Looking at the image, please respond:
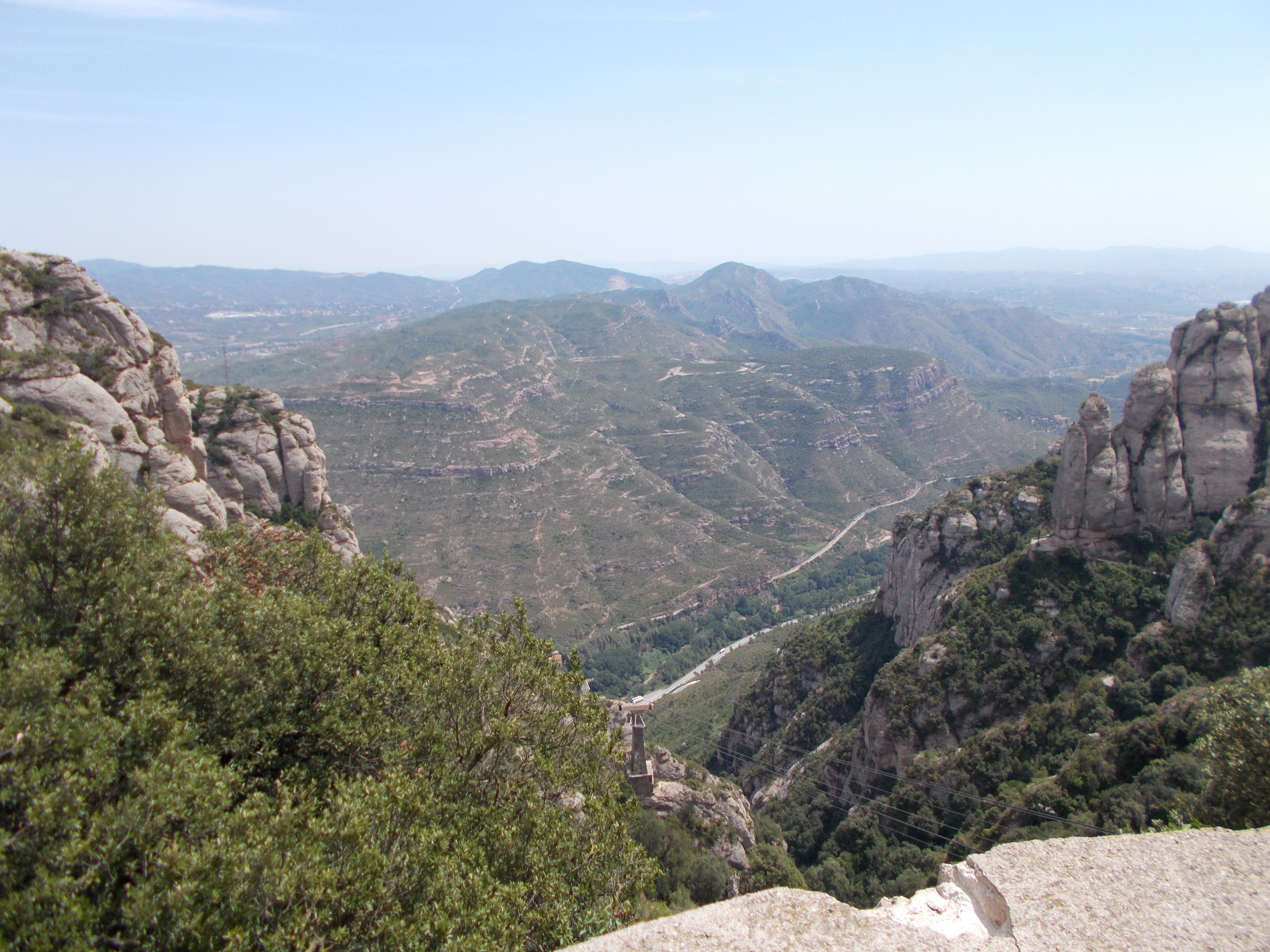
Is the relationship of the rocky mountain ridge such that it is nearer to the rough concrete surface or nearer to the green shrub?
the green shrub

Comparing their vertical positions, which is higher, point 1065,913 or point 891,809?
point 1065,913

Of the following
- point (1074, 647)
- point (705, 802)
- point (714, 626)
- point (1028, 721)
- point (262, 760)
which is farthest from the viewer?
point (714, 626)

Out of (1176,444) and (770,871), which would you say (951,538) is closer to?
(1176,444)

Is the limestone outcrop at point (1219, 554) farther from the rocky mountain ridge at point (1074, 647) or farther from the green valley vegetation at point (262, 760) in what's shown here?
the green valley vegetation at point (262, 760)

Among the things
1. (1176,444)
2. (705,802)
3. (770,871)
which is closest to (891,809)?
(770,871)

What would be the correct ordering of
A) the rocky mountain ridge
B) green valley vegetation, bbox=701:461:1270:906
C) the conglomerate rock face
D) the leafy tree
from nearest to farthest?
the leafy tree
green valley vegetation, bbox=701:461:1270:906
the conglomerate rock face
the rocky mountain ridge

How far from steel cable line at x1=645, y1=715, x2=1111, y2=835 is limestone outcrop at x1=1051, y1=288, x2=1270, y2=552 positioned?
2108cm

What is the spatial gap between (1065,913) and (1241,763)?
16.7 metres

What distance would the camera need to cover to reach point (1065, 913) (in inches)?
391

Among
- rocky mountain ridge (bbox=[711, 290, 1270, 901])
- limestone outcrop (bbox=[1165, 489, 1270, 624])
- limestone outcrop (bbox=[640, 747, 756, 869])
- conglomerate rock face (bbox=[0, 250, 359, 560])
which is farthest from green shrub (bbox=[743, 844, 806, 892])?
conglomerate rock face (bbox=[0, 250, 359, 560])

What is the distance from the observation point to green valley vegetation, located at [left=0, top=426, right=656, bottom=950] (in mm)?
10766

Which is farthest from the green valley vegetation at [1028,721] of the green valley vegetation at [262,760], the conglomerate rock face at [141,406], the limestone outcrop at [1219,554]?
the conglomerate rock face at [141,406]

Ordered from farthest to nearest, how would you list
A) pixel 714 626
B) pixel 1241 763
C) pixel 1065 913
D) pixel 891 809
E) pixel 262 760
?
1. pixel 714 626
2. pixel 891 809
3. pixel 1241 763
4. pixel 262 760
5. pixel 1065 913

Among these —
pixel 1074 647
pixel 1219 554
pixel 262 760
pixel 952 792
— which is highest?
pixel 262 760
